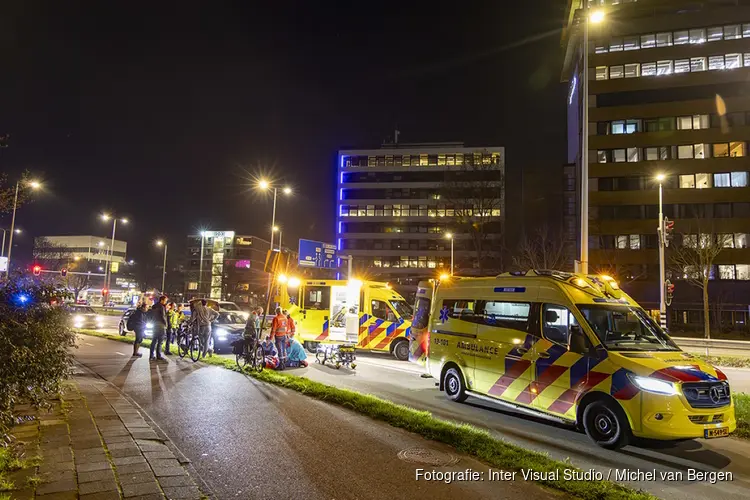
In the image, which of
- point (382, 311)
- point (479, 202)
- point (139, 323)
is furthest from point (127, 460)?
point (479, 202)

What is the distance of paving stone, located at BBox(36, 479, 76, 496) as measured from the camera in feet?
13.6

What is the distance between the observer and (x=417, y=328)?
1184 cm

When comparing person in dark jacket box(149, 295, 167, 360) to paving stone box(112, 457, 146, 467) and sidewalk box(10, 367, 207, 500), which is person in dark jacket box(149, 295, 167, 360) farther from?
paving stone box(112, 457, 146, 467)

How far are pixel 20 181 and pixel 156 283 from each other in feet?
241

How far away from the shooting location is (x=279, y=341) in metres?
12.9

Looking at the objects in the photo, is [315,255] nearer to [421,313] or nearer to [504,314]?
[421,313]

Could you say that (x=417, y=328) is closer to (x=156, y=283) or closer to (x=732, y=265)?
(x=732, y=265)

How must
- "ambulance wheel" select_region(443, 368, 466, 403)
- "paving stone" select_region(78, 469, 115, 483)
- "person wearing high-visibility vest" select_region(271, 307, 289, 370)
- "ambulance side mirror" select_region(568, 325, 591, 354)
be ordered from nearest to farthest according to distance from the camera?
1. "paving stone" select_region(78, 469, 115, 483)
2. "ambulance side mirror" select_region(568, 325, 591, 354)
3. "ambulance wheel" select_region(443, 368, 466, 403)
4. "person wearing high-visibility vest" select_region(271, 307, 289, 370)

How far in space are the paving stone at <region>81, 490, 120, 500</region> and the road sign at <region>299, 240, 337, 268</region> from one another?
23.5m

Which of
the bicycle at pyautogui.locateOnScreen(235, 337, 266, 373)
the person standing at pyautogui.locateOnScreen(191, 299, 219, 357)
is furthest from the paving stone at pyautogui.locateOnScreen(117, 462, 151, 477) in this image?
the person standing at pyautogui.locateOnScreen(191, 299, 219, 357)

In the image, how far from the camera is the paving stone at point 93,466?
4.70 meters

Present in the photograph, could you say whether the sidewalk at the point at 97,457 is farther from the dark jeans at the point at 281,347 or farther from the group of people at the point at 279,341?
the dark jeans at the point at 281,347

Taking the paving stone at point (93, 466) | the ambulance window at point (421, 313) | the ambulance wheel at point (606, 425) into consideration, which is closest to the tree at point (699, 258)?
the ambulance window at point (421, 313)

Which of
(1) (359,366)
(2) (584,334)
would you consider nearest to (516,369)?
(2) (584,334)
